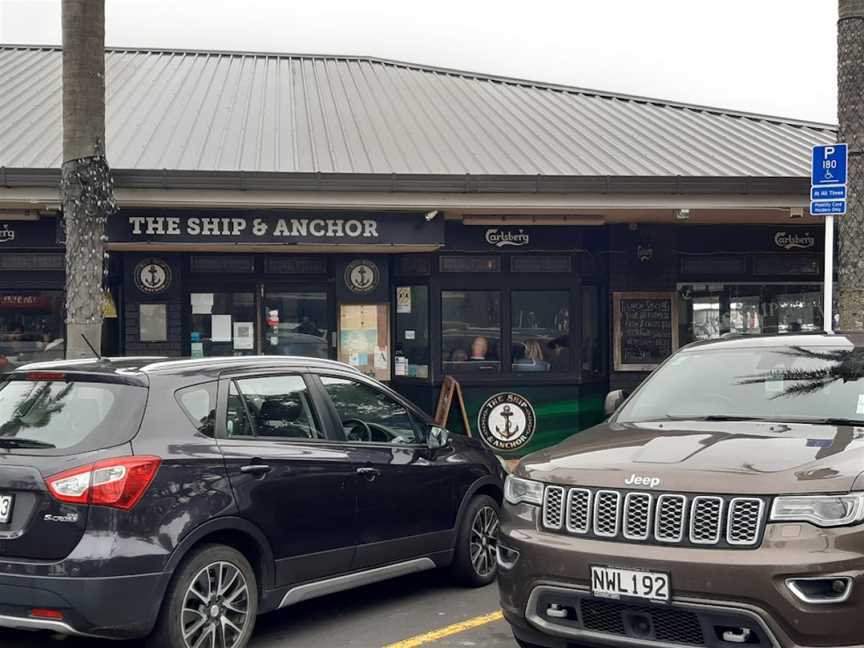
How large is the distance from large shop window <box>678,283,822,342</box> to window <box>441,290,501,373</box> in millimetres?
2565

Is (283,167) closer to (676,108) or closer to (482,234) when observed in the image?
(482,234)

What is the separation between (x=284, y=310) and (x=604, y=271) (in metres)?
4.19

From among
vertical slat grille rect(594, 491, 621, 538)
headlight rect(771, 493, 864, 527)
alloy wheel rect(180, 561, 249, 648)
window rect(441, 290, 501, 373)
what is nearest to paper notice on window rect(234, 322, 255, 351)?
window rect(441, 290, 501, 373)

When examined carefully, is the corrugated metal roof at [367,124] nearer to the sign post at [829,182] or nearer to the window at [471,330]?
the window at [471,330]

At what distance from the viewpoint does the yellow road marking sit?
5.64 m

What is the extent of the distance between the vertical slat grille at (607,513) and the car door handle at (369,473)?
1.88 meters

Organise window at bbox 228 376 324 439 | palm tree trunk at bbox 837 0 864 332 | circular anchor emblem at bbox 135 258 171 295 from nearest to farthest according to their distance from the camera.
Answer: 1. window at bbox 228 376 324 439
2. palm tree trunk at bbox 837 0 864 332
3. circular anchor emblem at bbox 135 258 171 295

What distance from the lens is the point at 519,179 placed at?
10.8m

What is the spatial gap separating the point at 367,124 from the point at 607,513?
9.68 meters

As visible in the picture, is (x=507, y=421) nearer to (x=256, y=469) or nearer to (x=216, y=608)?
(x=256, y=469)

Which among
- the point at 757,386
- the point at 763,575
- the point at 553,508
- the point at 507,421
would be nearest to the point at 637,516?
the point at 553,508

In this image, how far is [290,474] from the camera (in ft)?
18.1

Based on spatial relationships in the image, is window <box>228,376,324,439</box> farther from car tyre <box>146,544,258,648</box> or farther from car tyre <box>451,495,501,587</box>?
car tyre <box>451,495,501,587</box>

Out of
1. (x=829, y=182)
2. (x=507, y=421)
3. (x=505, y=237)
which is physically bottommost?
(x=507, y=421)
